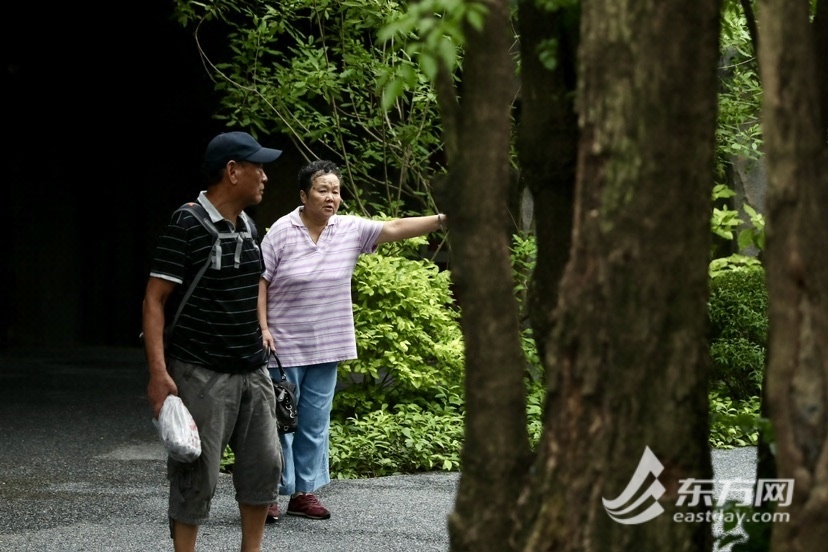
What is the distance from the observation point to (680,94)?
10.5 feet

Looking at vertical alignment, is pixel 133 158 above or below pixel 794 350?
above

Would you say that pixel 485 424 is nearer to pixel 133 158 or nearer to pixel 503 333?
pixel 503 333

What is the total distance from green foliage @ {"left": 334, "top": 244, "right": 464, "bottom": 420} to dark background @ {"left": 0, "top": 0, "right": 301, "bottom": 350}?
23.3 feet

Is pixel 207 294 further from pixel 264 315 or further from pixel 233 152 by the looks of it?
pixel 264 315

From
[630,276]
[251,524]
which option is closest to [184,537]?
[251,524]

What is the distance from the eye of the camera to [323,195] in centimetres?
741

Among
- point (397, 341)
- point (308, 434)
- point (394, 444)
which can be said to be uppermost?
point (397, 341)

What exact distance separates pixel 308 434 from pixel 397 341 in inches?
109

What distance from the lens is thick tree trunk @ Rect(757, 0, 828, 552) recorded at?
303cm

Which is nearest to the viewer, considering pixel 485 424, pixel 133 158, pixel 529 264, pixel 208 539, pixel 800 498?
pixel 800 498

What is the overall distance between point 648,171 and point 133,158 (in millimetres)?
16282

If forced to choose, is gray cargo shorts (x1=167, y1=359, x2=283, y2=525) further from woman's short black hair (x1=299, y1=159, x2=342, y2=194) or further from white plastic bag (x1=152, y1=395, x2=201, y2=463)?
woman's short black hair (x1=299, y1=159, x2=342, y2=194)

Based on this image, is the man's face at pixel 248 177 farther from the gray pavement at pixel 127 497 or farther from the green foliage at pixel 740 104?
the green foliage at pixel 740 104

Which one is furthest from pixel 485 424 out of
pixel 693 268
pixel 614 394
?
pixel 693 268
